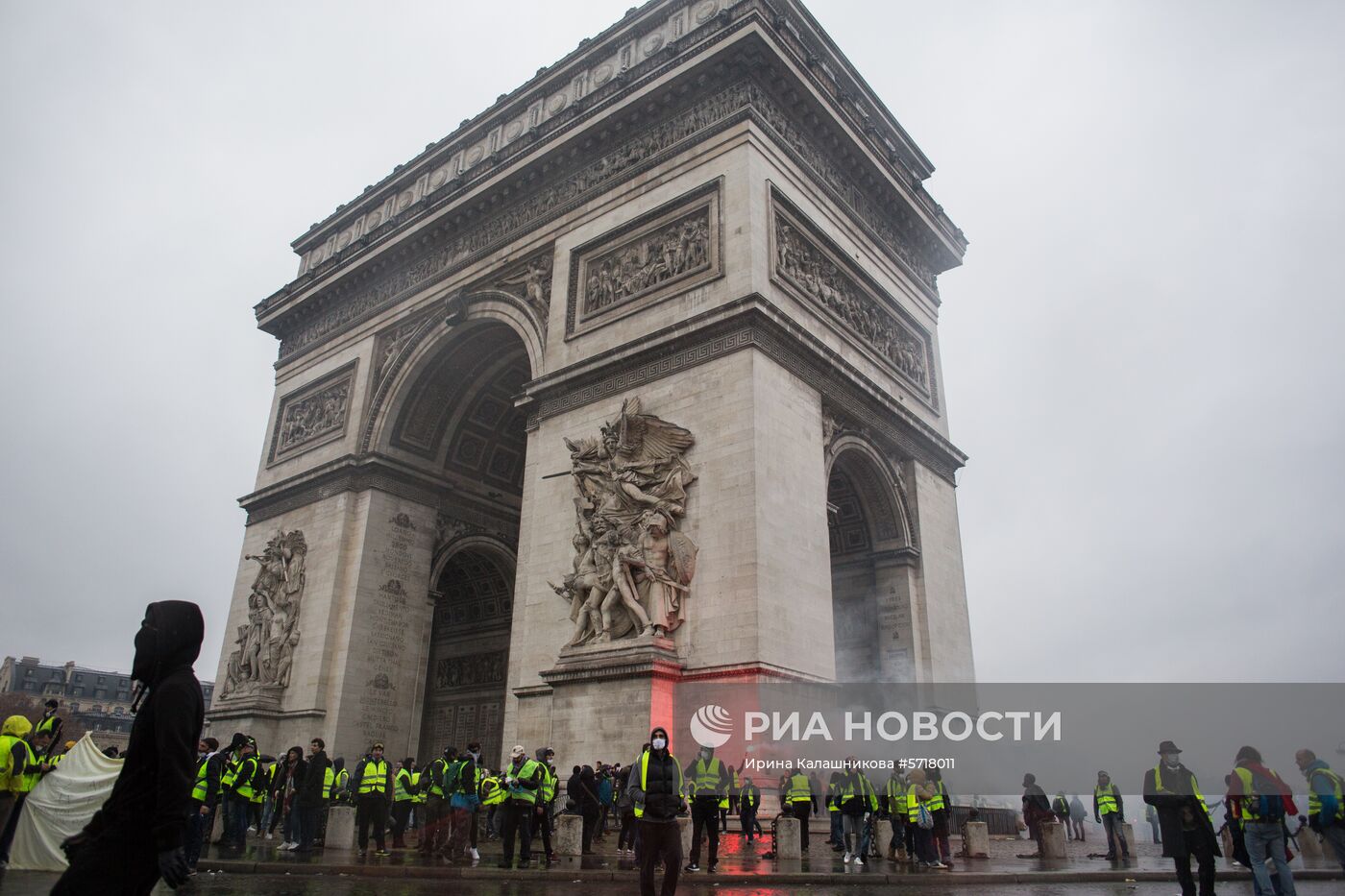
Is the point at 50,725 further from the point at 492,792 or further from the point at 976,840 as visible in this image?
the point at 976,840

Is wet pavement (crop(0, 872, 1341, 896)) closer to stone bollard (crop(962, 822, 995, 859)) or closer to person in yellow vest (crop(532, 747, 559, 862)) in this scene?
Answer: person in yellow vest (crop(532, 747, 559, 862))

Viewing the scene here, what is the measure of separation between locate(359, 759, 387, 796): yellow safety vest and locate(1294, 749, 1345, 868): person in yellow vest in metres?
11.6

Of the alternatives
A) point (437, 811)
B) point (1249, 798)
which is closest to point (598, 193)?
point (437, 811)

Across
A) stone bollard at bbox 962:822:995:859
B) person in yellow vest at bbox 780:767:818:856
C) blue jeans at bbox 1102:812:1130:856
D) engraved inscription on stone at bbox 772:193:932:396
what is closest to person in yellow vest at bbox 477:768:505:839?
person in yellow vest at bbox 780:767:818:856

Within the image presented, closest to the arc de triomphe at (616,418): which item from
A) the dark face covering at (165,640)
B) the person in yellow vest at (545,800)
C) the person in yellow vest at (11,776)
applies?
the person in yellow vest at (545,800)

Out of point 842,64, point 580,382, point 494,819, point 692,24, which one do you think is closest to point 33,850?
point 494,819

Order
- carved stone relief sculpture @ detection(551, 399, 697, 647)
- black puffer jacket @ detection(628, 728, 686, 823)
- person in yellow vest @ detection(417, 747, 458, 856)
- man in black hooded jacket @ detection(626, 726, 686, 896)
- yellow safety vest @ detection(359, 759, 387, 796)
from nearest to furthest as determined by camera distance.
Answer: man in black hooded jacket @ detection(626, 726, 686, 896), black puffer jacket @ detection(628, 728, 686, 823), person in yellow vest @ detection(417, 747, 458, 856), yellow safety vest @ detection(359, 759, 387, 796), carved stone relief sculpture @ detection(551, 399, 697, 647)

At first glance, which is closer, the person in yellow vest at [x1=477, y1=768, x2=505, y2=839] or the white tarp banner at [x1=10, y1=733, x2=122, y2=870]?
the white tarp banner at [x1=10, y1=733, x2=122, y2=870]

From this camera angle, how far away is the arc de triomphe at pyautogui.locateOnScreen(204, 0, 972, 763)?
1647 cm

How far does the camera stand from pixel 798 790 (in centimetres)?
1293

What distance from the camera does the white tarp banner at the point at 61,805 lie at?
825 centimetres

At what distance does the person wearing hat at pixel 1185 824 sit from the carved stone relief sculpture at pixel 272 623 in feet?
67.1

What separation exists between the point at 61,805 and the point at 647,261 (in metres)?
14.2

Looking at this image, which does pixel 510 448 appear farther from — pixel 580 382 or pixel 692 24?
pixel 692 24
